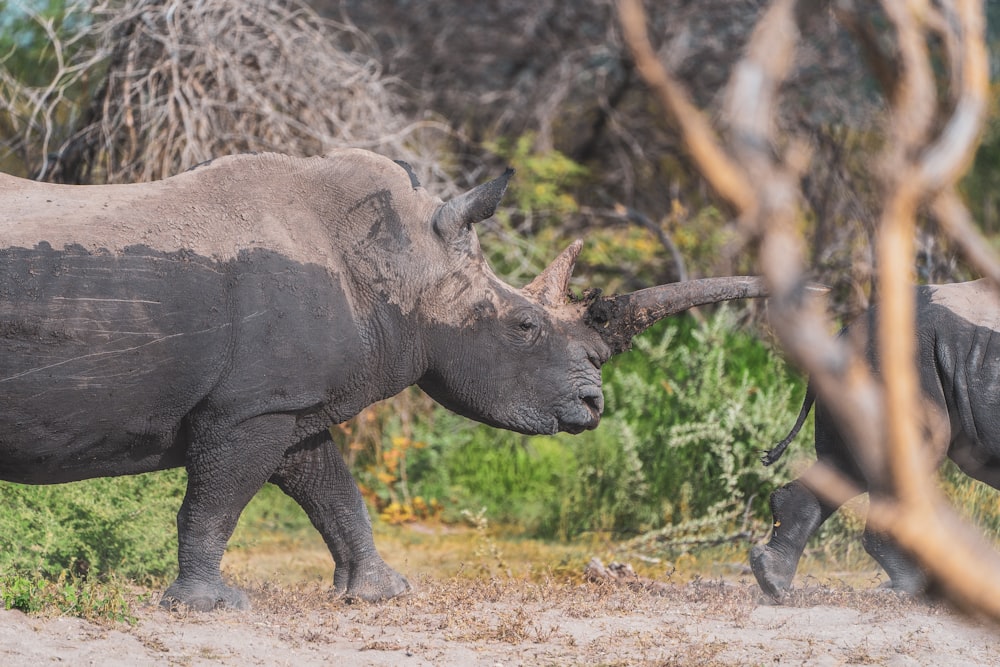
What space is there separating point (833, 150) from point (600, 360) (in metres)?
5.12

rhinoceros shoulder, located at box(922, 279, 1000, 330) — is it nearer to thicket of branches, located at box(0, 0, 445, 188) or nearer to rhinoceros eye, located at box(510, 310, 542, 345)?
rhinoceros eye, located at box(510, 310, 542, 345)

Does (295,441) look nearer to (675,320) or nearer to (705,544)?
(705,544)

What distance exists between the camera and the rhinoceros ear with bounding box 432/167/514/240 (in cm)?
523

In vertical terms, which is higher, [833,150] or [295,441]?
[833,150]

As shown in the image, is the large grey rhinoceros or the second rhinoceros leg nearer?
the large grey rhinoceros

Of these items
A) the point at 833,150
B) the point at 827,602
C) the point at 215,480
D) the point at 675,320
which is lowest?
the point at 827,602

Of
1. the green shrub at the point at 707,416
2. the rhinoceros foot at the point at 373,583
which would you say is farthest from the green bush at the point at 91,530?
the green shrub at the point at 707,416

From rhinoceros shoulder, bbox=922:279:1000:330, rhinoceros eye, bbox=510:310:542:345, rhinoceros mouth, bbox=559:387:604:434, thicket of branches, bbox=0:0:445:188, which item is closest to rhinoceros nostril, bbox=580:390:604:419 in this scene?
rhinoceros mouth, bbox=559:387:604:434

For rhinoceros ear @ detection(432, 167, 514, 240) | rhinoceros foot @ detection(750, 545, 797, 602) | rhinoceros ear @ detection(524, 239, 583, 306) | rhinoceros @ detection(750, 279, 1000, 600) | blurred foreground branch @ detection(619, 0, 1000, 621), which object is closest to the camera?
blurred foreground branch @ detection(619, 0, 1000, 621)

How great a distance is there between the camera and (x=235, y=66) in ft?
25.6

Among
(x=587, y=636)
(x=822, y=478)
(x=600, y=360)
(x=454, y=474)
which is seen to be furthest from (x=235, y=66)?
(x=822, y=478)

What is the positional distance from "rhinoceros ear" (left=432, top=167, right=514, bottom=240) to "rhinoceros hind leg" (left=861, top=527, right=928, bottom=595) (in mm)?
2255

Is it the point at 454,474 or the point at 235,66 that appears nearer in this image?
the point at 235,66

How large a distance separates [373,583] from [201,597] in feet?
2.67
